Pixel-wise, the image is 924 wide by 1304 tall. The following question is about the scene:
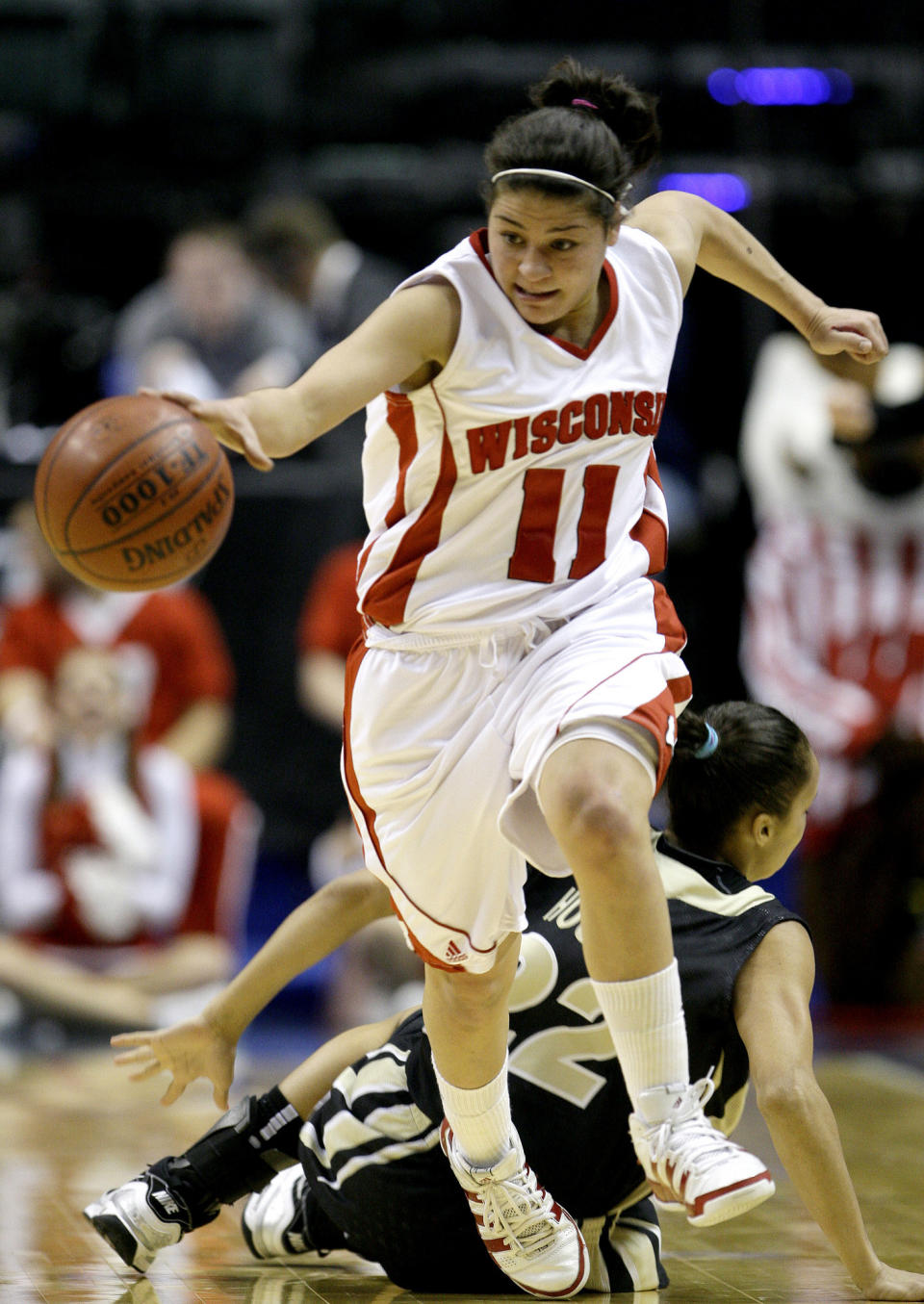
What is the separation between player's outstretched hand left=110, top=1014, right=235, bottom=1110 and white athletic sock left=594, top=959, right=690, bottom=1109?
3.24ft

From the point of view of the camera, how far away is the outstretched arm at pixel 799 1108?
270 cm

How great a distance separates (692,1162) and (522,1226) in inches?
21.1

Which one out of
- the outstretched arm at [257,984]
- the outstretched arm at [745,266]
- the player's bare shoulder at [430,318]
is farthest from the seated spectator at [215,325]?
the player's bare shoulder at [430,318]

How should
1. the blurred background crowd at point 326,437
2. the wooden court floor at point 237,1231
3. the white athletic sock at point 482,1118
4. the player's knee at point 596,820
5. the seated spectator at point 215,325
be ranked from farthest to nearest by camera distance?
the seated spectator at point 215,325
the blurred background crowd at point 326,437
the wooden court floor at point 237,1231
the white athletic sock at point 482,1118
the player's knee at point 596,820

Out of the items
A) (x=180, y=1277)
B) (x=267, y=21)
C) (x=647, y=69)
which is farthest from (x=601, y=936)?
(x=267, y=21)

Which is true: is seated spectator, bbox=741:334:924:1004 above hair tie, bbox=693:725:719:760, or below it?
below

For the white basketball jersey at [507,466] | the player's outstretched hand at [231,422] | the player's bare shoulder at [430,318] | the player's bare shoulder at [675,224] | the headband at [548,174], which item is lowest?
the white basketball jersey at [507,466]

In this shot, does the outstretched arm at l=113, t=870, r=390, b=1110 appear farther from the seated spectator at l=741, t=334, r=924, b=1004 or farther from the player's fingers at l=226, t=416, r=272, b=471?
the seated spectator at l=741, t=334, r=924, b=1004

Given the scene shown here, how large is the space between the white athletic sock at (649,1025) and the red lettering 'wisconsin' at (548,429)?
2.77 feet

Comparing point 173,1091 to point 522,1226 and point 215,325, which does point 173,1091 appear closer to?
point 522,1226

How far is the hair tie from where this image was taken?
3.02 m

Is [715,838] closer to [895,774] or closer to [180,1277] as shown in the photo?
[180,1277]

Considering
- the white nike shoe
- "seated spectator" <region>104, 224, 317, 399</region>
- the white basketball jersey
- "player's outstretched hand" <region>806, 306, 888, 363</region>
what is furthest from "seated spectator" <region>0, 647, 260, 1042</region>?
"player's outstretched hand" <region>806, 306, 888, 363</region>

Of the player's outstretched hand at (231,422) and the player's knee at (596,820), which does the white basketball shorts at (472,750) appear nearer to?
the player's knee at (596,820)
